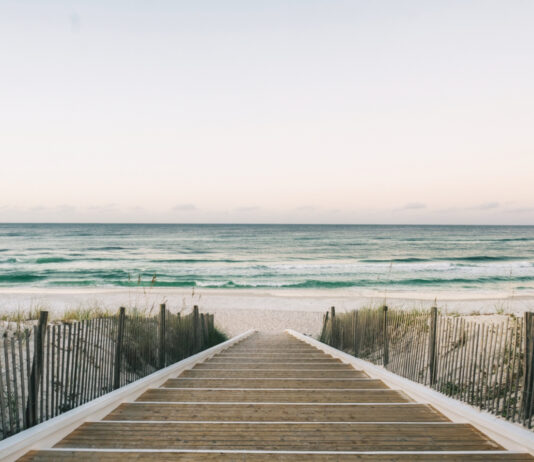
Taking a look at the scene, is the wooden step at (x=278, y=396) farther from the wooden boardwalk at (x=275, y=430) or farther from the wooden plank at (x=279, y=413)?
the wooden plank at (x=279, y=413)

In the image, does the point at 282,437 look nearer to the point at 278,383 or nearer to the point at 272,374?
the point at 278,383

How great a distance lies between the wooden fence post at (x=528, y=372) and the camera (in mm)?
3163

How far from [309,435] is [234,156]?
95.6 feet

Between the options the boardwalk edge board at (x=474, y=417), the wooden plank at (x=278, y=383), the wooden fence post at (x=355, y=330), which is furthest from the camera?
the wooden fence post at (x=355, y=330)

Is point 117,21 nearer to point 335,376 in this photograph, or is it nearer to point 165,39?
point 165,39

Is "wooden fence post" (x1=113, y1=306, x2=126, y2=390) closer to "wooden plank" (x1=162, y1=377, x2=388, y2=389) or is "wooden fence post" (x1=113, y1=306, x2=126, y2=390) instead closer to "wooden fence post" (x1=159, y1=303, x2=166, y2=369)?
"wooden plank" (x1=162, y1=377, x2=388, y2=389)

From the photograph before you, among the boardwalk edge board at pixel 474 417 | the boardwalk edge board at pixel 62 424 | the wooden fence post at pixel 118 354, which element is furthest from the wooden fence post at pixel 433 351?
the wooden fence post at pixel 118 354

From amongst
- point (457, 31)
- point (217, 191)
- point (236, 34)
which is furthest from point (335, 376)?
point (217, 191)

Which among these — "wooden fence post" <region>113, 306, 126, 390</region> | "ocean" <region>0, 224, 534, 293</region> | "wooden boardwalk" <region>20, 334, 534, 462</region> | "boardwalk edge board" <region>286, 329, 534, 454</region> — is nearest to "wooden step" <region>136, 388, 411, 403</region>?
"wooden boardwalk" <region>20, 334, 534, 462</region>

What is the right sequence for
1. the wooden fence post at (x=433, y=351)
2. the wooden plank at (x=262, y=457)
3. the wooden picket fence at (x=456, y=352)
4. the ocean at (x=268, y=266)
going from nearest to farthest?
the wooden plank at (x=262, y=457) → the wooden picket fence at (x=456, y=352) → the wooden fence post at (x=433, y=351) → the ocean at (x=268, y=266)

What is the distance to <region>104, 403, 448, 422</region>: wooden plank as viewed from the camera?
2547 mm

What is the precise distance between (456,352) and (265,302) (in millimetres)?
14975

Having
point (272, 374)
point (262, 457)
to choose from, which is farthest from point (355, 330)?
point (262, 457)

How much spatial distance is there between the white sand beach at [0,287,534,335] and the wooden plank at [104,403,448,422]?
10.1m
